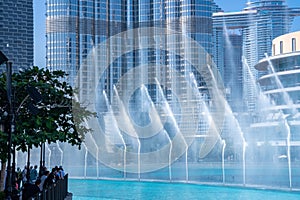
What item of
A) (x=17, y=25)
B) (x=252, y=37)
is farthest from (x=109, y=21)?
(x=17, y=25)

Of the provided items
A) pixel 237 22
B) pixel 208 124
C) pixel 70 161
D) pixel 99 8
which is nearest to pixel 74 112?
pixel 70 161

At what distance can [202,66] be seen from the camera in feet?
184

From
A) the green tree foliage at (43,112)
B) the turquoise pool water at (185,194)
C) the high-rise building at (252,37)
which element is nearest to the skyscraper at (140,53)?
the high-rise building at (252,37)

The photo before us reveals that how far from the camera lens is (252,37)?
67062 millimetres

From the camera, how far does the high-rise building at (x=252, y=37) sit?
178ft

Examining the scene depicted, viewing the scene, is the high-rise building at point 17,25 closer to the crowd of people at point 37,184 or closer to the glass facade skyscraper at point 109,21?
the glass facade skyscraper at point 109,21

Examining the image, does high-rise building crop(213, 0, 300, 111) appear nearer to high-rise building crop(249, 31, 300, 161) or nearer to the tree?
high-rise building crop(249, 31, 300, 161)

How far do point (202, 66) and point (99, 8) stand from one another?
36.4 ft

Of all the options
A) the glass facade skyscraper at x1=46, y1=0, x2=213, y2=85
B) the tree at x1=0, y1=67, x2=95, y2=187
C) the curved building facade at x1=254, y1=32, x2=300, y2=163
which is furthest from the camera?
the glass facade skyscraper at x1=46, y1=0, x2=213, y2=85

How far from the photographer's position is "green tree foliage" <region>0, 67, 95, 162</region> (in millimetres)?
12438

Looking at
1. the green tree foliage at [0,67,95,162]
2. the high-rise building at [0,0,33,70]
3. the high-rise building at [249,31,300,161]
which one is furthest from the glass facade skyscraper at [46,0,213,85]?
the green tree foliage at [0,67,95,162]

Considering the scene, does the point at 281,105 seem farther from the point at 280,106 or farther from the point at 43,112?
the point at 43,112

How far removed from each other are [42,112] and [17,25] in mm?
62765

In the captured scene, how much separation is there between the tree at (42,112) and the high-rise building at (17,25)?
2187 inches
